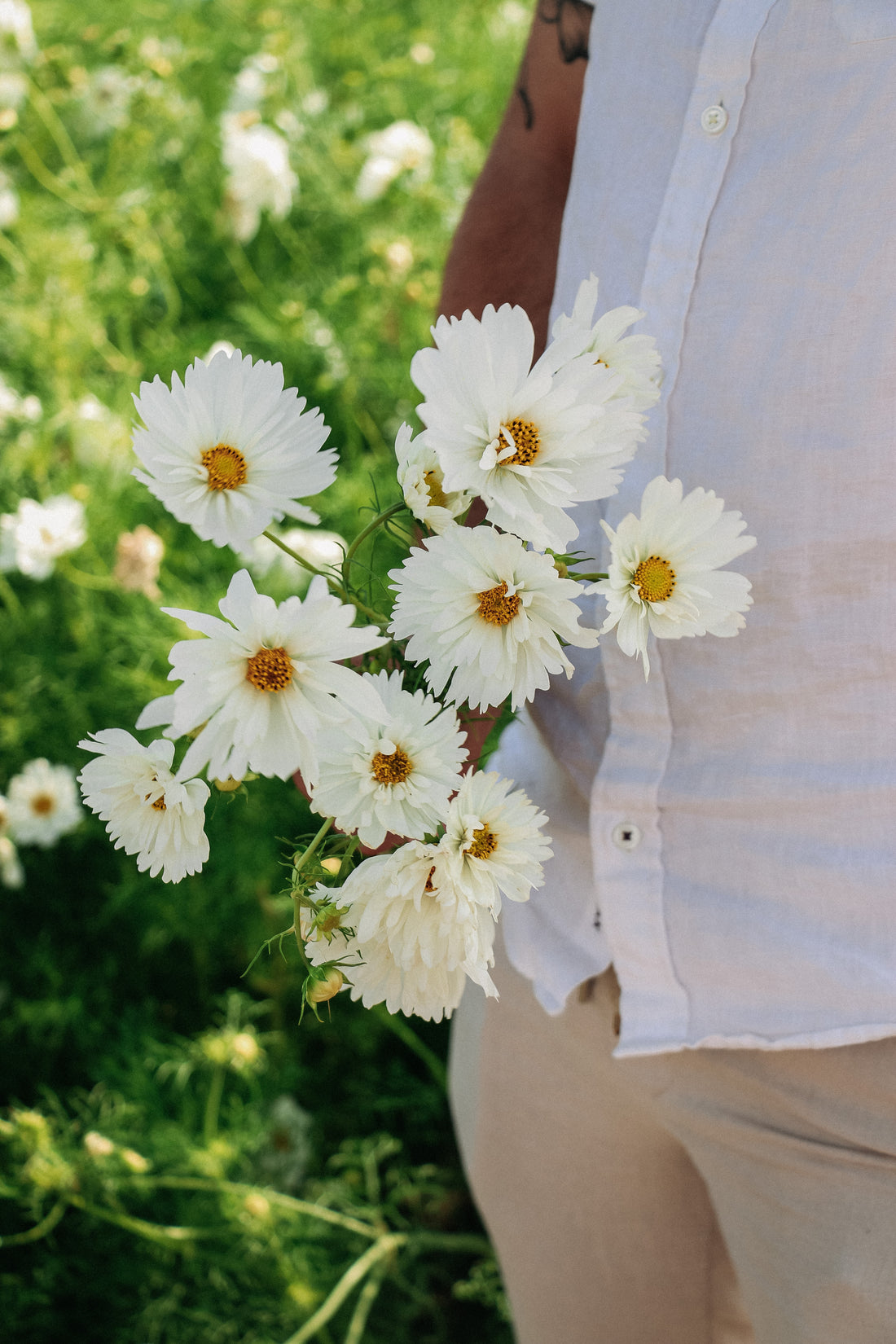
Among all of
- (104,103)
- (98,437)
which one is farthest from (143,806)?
(104,103)

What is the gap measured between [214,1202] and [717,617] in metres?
1.06

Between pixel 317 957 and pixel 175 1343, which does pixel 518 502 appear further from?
pixel 175 1343

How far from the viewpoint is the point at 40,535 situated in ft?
4.31

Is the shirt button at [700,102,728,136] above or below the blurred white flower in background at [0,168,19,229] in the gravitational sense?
below

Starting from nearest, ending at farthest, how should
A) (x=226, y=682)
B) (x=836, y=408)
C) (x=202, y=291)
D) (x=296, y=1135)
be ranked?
(x=226, y=682) < (x=836, y=408) < (x=296, y=1135) < (x=202, y=291)

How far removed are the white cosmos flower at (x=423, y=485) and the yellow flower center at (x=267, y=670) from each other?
0.08m

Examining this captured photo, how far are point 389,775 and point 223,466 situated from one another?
0.13m

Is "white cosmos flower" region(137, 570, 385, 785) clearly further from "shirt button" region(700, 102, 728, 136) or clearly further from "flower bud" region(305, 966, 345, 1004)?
"shirt button" region(700, 102, 728, 136)

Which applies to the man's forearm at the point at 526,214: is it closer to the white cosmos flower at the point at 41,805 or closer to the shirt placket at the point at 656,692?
the shirt placket at the point at 656,692

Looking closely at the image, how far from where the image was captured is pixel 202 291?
1.73m

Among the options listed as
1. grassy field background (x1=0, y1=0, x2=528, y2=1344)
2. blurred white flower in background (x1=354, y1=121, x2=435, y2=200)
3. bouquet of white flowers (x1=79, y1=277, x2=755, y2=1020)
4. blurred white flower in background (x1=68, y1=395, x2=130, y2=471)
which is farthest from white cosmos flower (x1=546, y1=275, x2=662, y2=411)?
blurred white flower in background (x1=354, y1=121, x2=435, y2=200)

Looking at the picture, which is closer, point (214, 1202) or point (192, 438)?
point (192, 438)

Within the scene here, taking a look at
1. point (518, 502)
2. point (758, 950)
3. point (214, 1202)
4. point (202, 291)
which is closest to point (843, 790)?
point (758, 950)

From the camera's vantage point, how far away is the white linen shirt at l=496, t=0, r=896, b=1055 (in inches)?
20.4
